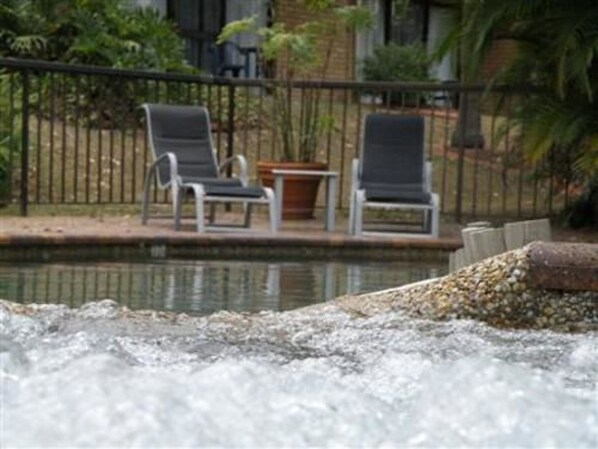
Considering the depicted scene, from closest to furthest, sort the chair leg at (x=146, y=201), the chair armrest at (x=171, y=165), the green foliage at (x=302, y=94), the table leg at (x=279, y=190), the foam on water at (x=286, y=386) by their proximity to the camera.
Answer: the foam on water at (x=286, y=386) → the chair armrest at (x=171, y=165) → the chair leg at (x=146, y=201) → the table leg at (x=279, y=190) → the green foliage at (x=302, y=94)

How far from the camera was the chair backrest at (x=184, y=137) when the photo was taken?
10.5 meters

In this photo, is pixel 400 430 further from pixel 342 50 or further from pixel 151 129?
pixel 342 50

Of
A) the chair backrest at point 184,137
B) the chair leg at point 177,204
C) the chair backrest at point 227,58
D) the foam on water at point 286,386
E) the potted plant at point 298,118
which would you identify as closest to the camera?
the foam on water at point 286,386

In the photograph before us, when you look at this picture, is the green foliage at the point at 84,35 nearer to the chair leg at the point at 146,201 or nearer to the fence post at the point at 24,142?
the fence post at the point at 24,142

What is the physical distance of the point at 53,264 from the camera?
809 centimetres

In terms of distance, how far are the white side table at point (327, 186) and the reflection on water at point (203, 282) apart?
154cm

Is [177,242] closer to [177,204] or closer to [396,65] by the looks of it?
[177,204]

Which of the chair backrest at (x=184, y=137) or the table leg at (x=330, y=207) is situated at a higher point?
the chair backrest at (x=184, y=137)

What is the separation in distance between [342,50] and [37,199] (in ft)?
32.5

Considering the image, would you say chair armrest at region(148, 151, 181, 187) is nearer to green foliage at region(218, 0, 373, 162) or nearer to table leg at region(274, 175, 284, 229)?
table leg at region(274, 175, 284, 229)

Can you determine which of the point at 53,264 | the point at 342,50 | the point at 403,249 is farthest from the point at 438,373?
the point at 342,50

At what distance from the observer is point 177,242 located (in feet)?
29.3

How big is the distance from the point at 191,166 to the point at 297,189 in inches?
42.7

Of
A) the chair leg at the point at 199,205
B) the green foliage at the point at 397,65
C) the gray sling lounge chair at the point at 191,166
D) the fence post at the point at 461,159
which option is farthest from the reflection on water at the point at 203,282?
the green foliage at the point at 397,65
